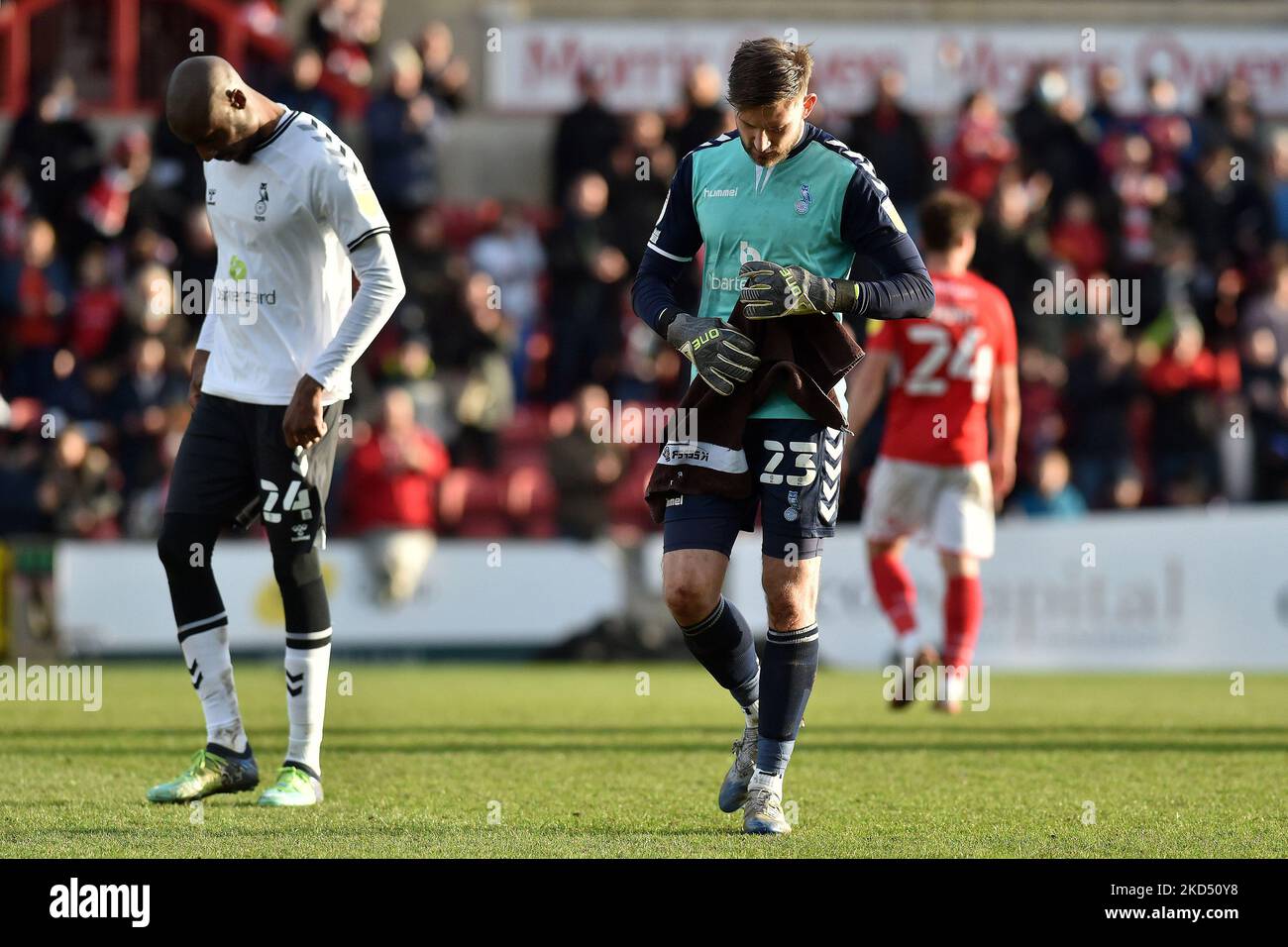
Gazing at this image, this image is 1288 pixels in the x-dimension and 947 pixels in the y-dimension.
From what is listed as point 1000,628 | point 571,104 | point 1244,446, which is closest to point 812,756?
point 1000,628

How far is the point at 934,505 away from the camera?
34.9 ft

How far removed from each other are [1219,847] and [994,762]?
7.92 feet

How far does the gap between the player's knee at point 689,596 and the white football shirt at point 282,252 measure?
1379 millimetres

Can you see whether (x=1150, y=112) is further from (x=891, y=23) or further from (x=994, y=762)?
(x=994, y=762)

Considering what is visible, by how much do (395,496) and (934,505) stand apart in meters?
6.21

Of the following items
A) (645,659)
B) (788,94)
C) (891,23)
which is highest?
(891,23)

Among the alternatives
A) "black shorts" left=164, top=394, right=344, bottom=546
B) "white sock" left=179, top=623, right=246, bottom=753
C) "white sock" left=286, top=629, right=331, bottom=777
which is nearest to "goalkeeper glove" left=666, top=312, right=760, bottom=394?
"black shorts" left=164, top=394, right=344, bottom=546

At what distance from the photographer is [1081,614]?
15.3m

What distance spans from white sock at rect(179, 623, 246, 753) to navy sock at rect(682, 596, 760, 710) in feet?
5.45

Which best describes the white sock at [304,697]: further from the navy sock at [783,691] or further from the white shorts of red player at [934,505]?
the white shorts of red player at [934,505]

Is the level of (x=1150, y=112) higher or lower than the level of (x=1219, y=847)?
higher

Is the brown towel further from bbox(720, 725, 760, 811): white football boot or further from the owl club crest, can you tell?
bbox(720, 725, 760, 811): white football boot

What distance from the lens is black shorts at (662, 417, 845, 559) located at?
6.34 m

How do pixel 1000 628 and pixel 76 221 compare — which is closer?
pixel 1000 628
